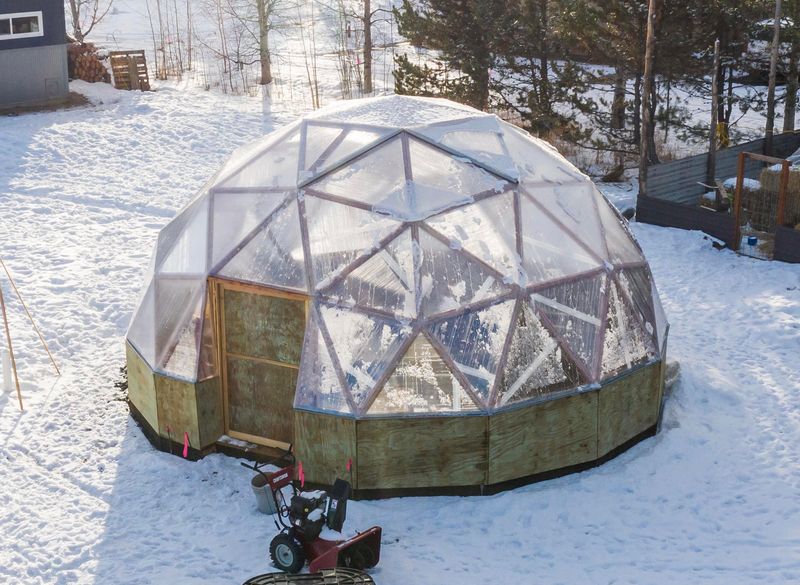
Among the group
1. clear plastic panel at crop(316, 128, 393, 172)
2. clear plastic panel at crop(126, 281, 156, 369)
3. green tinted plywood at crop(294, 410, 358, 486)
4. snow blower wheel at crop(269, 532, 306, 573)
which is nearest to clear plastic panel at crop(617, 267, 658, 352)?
clear plastic panel at crop(316, 128, 393, 172)

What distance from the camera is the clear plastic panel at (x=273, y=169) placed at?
37.2 feet

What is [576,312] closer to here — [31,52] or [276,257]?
[276,257]

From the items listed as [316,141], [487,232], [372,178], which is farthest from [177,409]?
[487,232]

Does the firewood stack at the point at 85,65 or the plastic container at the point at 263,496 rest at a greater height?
the firewood stack at the point at 85,65

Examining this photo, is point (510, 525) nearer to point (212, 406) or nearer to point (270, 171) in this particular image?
point (212, 406)

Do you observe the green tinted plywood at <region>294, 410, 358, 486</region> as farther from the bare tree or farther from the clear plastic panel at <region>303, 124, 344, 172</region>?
the bare tree

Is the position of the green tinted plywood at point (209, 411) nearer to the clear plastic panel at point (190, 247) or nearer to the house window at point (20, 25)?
the clear plastic panel at point (190, 247)

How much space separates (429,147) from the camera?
11266mm

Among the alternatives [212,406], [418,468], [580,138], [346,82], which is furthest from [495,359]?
[346,82]

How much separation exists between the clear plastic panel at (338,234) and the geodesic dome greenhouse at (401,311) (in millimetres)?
21

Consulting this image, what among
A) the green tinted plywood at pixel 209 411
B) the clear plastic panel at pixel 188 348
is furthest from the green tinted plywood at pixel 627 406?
the clear plastic panel at pixel 188 348

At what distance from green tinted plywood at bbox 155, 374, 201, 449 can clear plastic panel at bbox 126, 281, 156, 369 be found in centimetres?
33

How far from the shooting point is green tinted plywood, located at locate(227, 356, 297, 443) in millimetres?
10898

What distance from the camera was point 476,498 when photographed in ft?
33.7
